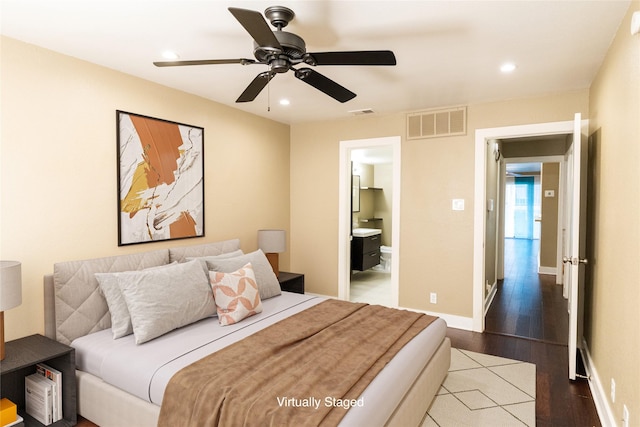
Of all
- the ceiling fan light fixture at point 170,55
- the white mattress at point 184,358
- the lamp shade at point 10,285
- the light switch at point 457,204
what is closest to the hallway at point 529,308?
the light switch at point 457,204

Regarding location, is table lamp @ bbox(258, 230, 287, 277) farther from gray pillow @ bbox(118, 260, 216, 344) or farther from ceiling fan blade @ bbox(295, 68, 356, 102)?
ceiling fan blade @ bbox(295, 68, 356, 102)

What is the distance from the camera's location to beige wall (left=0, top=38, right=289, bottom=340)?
2.44m

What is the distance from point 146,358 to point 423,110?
12.0 feet

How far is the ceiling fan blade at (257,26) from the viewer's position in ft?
5.04

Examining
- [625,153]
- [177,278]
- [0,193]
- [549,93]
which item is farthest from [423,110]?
[0,193]

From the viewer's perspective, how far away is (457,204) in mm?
4152

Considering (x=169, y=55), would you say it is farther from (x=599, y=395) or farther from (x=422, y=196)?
(x=599, y=395)

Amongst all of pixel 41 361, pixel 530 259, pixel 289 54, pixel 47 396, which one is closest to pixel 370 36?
pixel 289 54

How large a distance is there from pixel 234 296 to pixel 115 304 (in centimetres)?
81

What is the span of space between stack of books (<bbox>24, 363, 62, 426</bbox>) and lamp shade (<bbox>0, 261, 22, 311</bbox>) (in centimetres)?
53

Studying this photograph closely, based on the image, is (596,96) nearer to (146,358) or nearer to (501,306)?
(501,306)

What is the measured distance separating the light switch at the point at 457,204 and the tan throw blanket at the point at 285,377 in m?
1.91

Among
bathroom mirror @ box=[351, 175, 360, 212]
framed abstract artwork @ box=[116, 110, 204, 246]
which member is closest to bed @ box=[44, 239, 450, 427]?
framed abstract artwork @ box=[116, 110, 204, 246]

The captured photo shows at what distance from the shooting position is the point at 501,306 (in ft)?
16.6
